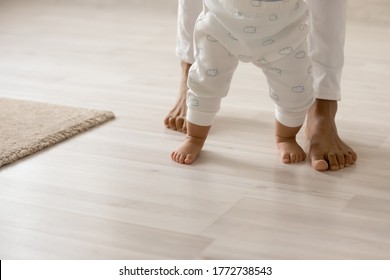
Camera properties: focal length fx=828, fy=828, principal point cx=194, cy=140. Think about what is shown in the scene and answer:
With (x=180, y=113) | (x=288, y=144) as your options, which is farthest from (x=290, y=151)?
(x=180, y=113)

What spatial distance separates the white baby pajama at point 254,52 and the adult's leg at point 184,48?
0.20 meters

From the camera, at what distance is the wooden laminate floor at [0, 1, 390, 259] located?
1.39 metres

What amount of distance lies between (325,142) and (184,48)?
48 cm

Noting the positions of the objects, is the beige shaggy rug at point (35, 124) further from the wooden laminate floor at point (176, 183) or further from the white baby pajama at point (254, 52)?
the white baby pajama at point (254, 52)

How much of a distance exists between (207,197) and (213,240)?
202 mm

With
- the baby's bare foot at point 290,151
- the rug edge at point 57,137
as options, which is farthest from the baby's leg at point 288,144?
the rug edge at point 57,137

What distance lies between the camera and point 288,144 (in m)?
1.84

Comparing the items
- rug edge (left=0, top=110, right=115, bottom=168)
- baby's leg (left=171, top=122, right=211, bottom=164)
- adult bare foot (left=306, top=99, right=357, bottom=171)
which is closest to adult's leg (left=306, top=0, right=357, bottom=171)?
adult bare foot (left=306, top=99, right=357, bottom=171)

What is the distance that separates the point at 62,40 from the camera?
310 centimetres

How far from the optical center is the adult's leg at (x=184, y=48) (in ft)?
6.64

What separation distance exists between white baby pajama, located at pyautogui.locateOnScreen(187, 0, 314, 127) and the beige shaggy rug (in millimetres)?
328

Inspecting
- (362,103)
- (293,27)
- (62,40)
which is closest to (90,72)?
(62,40)

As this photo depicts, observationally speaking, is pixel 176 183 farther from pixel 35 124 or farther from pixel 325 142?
pixel 35 124

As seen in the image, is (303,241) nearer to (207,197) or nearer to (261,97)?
(207,197)
